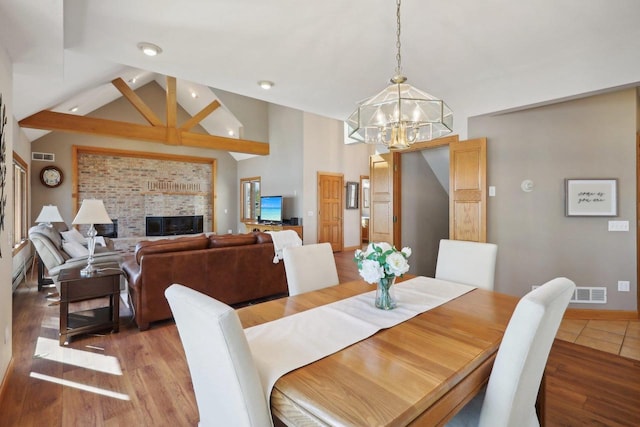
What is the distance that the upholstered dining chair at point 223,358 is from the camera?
2.86 feet

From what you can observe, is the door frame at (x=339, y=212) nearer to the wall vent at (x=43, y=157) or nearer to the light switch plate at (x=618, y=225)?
the light switch plate at (x=618, y=225)

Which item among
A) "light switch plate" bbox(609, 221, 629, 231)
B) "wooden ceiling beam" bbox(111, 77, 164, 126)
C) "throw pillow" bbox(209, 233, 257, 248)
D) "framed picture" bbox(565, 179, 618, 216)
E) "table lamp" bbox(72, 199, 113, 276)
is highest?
"wooden ceiling beam" bbox(111, 77, 164, 126)

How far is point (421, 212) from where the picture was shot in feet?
16.3

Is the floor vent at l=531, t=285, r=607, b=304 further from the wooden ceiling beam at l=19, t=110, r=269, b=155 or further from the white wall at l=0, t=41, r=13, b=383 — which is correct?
the wooden ceiling beam at l=19, t=110, r=269, b=155

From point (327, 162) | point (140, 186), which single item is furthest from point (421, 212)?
point (140, 186)

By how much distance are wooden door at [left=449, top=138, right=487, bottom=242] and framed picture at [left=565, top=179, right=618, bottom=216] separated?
0.81 meters

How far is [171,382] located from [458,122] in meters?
3.93

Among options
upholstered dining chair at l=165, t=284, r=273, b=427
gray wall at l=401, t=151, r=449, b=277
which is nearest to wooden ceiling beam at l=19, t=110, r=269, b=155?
gray wall at l=401, t=151, r=449, b=277

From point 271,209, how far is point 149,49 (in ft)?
18.7

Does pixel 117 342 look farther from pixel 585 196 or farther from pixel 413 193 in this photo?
pixel 585 196

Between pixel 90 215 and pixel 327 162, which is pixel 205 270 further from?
pixel 327 162

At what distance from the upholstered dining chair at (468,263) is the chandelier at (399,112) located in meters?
0.91

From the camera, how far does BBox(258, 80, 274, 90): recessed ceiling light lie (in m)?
2.92

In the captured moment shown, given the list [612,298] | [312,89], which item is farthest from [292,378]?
[612,298]
